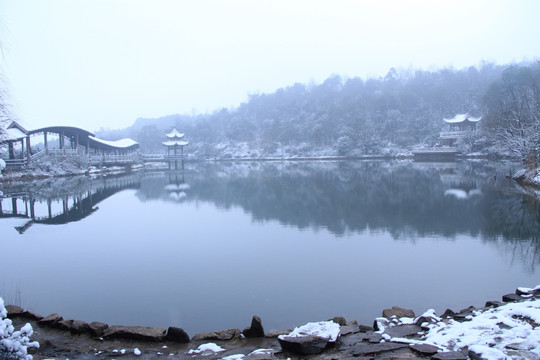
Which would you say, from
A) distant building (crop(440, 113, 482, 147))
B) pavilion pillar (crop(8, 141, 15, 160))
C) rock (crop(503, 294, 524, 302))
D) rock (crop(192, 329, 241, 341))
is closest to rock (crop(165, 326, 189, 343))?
rock (crop(192, 329, 241, 341))

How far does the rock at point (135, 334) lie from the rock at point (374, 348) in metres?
2.35

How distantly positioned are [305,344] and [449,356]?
1.29 meters

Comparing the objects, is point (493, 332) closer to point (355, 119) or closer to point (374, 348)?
point (374, 348)

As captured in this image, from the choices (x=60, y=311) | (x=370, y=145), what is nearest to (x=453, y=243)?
(x=60, y=311)

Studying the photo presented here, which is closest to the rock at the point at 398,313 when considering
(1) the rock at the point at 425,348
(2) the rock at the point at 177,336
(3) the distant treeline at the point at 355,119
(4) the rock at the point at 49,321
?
(1) the rock at the point at 425,348

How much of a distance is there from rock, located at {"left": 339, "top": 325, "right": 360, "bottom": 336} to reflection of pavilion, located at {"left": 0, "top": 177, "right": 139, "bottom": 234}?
36.5 feet

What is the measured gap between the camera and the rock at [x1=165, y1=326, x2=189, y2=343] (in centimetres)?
452

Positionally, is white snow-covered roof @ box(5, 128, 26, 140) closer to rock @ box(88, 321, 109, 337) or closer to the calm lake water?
the calm lake water

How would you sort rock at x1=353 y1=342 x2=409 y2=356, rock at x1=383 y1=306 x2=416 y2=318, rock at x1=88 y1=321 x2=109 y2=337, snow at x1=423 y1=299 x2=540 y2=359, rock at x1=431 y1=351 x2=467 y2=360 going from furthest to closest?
rock at x1=383 y1=306 x2=416 y2=318, rock at x1=88 y1=321 x2=109 y2=337, rock at x1=353 y1=342 x2=409 y2=356, snow at x1=423 y1=299 x2=540 y2=359, rock at x1=431 y1=351 x2=467 y2=360

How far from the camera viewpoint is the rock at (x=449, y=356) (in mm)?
3190

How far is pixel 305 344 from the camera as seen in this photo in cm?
367

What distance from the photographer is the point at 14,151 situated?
1102 inches

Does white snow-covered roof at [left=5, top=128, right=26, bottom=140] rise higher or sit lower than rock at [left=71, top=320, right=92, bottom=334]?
higher

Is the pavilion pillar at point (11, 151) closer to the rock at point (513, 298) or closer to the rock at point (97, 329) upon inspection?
the rock at point (97, 329)
